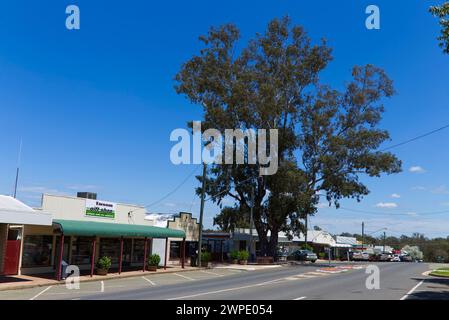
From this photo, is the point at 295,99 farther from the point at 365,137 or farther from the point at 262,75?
the point at 365,137

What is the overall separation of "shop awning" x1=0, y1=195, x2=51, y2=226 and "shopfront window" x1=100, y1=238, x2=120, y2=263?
25.4 ft

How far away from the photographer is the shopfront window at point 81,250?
1184 inches

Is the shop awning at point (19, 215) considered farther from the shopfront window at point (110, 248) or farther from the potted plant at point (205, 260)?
the potted plant at point (205, 260)

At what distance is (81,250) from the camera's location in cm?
3070

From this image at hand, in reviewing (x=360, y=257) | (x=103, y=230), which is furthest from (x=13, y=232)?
(x=360, y=257)

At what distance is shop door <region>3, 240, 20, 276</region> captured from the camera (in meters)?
25.2

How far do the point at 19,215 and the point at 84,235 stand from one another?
252 inches

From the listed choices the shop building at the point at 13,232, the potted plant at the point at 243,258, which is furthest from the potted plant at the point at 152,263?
the potted plant at the point at 243,258

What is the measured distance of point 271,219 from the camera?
4941 cm

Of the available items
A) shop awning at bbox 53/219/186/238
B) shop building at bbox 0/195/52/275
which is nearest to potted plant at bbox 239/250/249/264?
shop awning at bbox 53/219/186/238

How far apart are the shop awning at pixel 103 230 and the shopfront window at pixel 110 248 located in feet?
7.40

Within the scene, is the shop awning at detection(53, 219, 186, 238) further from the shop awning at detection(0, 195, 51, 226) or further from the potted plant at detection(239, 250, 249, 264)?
the potted plant at detection(239, 250, 249, 264)

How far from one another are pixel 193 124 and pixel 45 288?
27.2 m

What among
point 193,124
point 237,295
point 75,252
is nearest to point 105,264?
point 75,252
